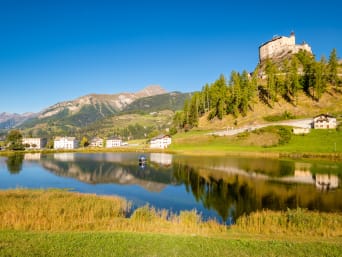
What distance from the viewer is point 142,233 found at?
61.8ft

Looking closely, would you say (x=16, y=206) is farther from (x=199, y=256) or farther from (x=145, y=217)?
(x=199, y=256)

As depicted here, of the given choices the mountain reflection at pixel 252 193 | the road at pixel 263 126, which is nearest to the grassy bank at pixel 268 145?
the road at pixel 263 126

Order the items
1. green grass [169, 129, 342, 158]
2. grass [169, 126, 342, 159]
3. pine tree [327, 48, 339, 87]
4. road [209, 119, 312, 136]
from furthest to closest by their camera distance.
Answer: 1. pine tree [327, 48, 339, 87]
2. road [209, 119, 312, 136]
3. green grass [169, 129, 342, 158]
4. grass [169, 126, 342, 159]

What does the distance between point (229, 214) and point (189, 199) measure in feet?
29.2

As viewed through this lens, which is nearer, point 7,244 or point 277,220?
point 7,244

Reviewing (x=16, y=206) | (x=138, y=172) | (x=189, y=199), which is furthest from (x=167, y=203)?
(x=138, y=172)

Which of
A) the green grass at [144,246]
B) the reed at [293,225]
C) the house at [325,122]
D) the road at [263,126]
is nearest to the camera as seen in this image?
the green grass at [144,246]

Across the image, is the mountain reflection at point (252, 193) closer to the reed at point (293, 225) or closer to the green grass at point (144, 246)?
the reed at point (293, 225)

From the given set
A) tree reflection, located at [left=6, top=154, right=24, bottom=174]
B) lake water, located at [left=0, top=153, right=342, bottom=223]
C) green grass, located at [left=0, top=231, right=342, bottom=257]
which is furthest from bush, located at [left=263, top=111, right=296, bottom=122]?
green grass, located at [left=0, top=231, right=342, bottom=257]

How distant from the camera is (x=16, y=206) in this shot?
2611cm

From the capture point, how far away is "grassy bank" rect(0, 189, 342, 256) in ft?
49.5

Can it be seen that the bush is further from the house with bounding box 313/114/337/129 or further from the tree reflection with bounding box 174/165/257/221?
the tree reflection with bounding box 174/165/257/221

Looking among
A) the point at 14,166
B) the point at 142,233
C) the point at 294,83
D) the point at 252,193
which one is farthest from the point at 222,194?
the point at 294,83

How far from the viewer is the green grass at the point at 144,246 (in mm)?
Answer: 14719
